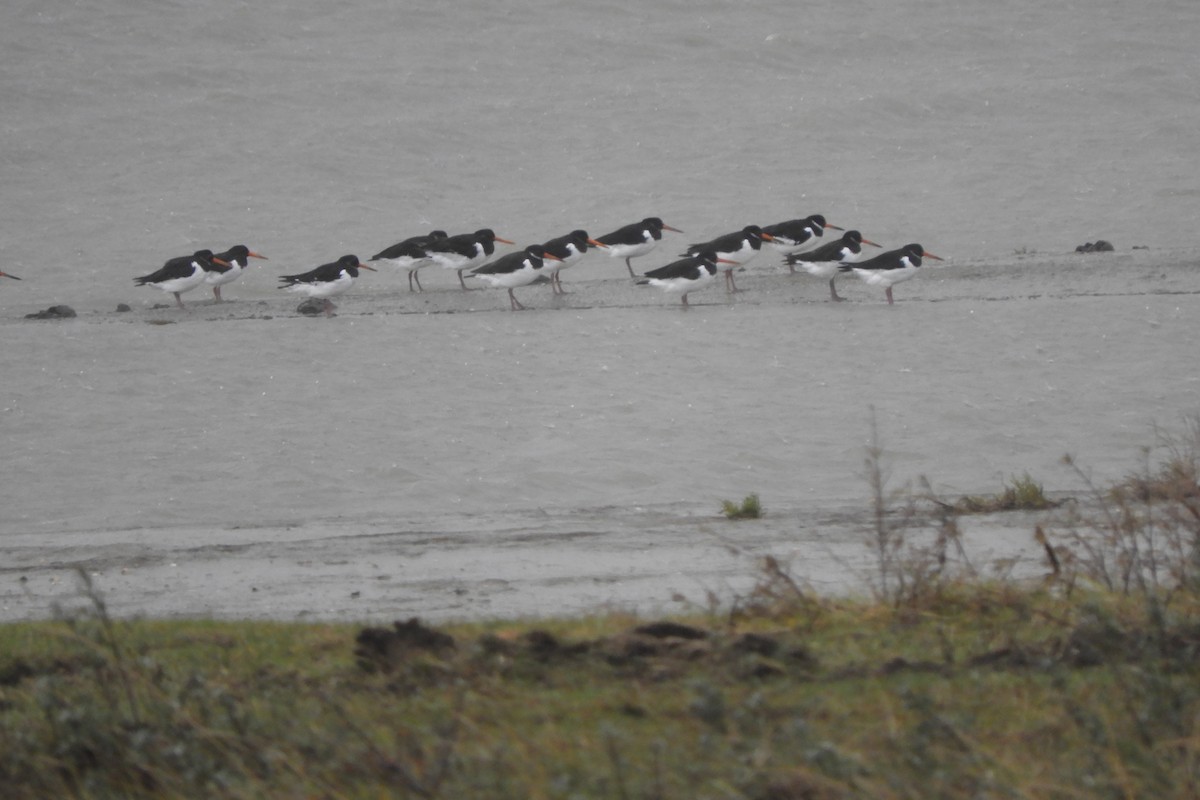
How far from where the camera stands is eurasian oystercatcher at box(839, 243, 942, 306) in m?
20.4

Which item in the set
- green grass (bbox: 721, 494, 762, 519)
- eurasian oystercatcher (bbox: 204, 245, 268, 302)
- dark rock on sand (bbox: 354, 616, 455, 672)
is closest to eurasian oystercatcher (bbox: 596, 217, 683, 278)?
eurasian oystercatcher (bbox: 204, 245, 268, 302)

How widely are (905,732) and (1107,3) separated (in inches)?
1363

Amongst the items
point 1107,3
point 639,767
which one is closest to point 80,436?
point 639,767

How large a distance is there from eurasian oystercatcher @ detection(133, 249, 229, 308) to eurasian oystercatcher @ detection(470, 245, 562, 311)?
3248 millimetres

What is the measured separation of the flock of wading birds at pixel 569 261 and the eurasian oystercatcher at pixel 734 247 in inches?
0.5

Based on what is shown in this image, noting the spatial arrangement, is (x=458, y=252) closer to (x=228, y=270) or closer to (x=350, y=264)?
(x=350, y=264)

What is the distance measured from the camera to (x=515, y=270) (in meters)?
21.2

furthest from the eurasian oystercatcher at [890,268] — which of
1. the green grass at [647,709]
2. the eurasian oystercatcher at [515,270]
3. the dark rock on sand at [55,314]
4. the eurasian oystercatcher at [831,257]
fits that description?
the green grass at [647,709]

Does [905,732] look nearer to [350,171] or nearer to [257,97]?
[350,171]

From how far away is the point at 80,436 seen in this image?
16406 mm

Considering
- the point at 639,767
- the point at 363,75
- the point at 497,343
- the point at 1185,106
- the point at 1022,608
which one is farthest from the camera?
the point at 363,75

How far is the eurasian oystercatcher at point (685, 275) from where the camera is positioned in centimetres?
2081

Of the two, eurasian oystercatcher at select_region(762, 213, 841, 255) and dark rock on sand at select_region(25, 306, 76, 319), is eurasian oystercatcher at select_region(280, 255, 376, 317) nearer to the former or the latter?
dark rock on sand at select_region(25, 306, 76, 319)

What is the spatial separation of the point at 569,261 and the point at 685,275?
72.8 inches
